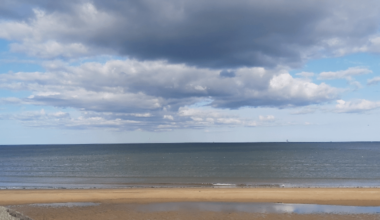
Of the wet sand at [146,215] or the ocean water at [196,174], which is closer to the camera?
the wet sand at [146,215]

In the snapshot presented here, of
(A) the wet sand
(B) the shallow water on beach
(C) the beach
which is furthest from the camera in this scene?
(B) the shallow water on beach

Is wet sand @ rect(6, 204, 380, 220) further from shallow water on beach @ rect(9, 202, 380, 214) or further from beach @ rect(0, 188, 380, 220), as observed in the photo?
shallow water on beach @ rect(9, 202, 380, 214)

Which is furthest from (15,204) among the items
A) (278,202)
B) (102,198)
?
(278,202)

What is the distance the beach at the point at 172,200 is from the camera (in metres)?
21.4

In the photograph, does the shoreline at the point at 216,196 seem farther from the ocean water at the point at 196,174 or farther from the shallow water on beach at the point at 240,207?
the ocean water at the point at 196,174

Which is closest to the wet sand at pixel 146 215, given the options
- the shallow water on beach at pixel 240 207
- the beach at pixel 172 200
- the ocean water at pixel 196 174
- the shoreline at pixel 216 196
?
the beach at pixel 172 200

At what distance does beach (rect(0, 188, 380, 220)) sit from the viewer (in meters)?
21.4

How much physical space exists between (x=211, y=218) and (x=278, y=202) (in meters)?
8.55

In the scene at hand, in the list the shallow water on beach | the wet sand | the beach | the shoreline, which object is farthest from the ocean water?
the wet sand

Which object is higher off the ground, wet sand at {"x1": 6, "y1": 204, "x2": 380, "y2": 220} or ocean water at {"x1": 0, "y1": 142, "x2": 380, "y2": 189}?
wet sand at {"x1": 6, "y1": 204, "x2": 380, "y2": 220}

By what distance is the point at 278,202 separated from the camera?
2597cm

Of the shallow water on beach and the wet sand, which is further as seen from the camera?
the shallow water on beach

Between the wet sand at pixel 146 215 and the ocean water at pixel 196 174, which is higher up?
the wet sand at pixel 146 215

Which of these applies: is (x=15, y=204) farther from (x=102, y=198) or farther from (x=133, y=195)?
(x=133, y=195)
